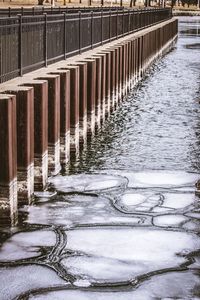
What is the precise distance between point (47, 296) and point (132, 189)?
16.0ft

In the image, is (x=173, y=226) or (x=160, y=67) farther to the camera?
(x=160, y=67)

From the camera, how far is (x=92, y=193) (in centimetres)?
1203

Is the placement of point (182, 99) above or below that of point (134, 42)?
below

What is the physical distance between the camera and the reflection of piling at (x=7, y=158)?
9.96 m

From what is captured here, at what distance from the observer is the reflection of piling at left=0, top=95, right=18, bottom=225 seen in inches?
392

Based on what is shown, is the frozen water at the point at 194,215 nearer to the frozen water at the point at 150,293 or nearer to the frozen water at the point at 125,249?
the frozen water at the point at 125,249

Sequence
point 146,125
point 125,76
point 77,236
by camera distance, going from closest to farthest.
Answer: point 77,236, point 146,125, point 125,76

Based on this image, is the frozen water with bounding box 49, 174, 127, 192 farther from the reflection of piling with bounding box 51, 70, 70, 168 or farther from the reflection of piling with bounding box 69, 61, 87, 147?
the reflection of piling with bounding box 69, 61, 87, 147

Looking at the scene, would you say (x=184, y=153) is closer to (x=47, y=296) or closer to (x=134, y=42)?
(x=47, y=296)

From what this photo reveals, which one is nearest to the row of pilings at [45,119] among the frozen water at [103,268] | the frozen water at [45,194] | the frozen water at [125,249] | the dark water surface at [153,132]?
the frozen water at [45,194]

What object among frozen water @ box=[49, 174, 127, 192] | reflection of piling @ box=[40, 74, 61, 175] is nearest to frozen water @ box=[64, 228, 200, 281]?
frozen water @ box=[49, 174, 127, 192]

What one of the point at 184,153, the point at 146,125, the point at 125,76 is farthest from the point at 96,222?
the point at 125,76

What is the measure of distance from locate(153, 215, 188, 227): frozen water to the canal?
0.01 meters

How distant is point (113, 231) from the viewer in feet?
32.3
